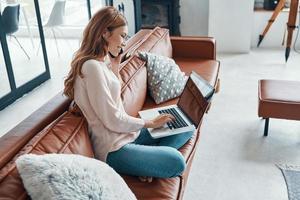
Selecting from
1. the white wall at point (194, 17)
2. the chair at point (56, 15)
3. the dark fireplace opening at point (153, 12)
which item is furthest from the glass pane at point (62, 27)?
the white wall at point (194, 17)

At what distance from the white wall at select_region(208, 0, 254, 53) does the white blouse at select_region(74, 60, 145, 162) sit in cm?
332

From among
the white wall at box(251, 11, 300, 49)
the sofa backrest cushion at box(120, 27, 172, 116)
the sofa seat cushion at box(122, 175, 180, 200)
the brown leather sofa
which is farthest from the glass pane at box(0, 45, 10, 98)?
the white wall at box(251, 11, 300, 49)

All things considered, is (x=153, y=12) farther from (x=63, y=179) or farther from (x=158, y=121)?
(x=63, y=179)

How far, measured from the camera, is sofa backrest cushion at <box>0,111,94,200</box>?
105 cm

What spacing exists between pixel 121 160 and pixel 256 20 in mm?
3885

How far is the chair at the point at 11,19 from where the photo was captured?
3571 millimetres

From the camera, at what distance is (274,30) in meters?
4.75

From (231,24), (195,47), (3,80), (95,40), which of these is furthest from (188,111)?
(231,24)

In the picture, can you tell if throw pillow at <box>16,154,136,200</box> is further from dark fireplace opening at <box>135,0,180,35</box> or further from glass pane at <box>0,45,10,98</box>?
dark fireplace opening at <box>135,0,180,35</box>

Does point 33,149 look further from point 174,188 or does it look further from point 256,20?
point 256,20

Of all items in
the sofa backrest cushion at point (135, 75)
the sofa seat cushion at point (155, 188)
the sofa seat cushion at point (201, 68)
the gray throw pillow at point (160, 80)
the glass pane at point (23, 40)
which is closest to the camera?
the sofa seat cushion at point (155, 188)

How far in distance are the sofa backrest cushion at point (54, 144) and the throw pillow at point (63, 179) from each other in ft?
0.13

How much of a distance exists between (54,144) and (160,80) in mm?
1219

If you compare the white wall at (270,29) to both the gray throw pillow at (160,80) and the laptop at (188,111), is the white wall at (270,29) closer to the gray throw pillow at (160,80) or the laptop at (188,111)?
the gray throw pillow at (160,80)
